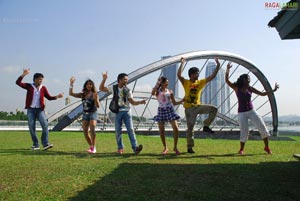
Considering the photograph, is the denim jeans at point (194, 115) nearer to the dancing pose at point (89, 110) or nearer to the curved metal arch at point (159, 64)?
the dancing pose at point (89, 110)

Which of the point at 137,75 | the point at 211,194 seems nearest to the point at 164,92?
the point at 211,194

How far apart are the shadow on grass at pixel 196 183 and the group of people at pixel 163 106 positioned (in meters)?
2.10

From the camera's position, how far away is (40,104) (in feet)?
24.8

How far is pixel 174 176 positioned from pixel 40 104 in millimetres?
4736

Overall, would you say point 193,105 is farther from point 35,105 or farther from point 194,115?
point 35,105

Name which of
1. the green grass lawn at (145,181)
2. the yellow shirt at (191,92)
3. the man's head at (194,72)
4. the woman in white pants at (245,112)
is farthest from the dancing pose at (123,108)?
the woman in white pants at (245,112)

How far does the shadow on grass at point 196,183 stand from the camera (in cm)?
297

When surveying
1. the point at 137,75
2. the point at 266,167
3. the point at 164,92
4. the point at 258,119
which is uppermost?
the point at 137,75

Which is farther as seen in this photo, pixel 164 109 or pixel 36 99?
pixel 36 99

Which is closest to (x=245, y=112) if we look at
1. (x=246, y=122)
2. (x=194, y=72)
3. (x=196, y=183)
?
(x=246, y=122)

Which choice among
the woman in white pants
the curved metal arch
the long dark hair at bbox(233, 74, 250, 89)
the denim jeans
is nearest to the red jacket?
the denim jeans

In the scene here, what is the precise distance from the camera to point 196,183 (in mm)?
3520

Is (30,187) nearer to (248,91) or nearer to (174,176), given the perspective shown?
(174,176)

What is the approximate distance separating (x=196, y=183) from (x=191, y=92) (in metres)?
3.58
